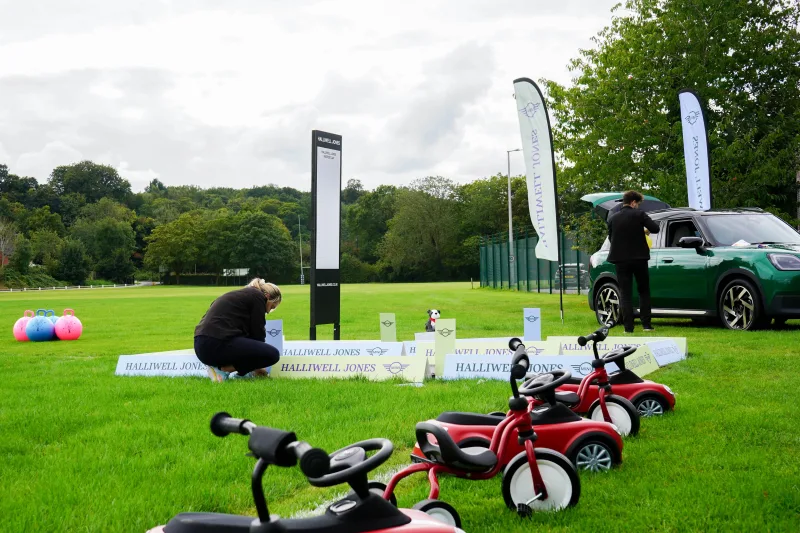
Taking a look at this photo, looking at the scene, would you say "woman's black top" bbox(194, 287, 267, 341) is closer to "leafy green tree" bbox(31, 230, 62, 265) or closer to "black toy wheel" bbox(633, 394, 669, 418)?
"black toy wheel" bbox(633, 394, 669, 418)

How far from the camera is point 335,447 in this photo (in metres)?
4.92

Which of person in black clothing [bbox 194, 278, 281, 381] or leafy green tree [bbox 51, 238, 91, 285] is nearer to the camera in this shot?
person in black clothing [bbox 194, 278, 281, 381]

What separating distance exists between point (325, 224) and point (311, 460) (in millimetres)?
9301

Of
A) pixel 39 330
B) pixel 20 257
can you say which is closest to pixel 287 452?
pixel 39 330

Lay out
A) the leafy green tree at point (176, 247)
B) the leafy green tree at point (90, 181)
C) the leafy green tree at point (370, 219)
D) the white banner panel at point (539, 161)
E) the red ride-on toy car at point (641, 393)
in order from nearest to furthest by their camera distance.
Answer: the red ride-on toy car at point (641, 393), the white banner panel at point (539, 161), the leafy green tree at point (176, 247), the leafy green tree at point (370, 219), the leafy green tree at point (90, 181)

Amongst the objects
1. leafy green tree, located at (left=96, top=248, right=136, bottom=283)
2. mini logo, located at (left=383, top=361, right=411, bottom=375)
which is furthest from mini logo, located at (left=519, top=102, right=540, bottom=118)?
leafy green tree, located at (left=96, top=248, right=136, bottom=283)

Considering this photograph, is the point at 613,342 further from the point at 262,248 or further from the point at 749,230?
the point at 262,248

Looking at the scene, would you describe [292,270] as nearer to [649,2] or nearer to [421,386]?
[649,2]

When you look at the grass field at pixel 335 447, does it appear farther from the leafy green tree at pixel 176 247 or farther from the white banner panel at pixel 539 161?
the leafy green tree at pixel 176 247

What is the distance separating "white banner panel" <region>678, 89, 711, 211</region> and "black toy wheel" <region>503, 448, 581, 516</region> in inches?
548

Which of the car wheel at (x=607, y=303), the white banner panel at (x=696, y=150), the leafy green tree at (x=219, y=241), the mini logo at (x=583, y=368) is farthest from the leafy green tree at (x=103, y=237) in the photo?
the mini logo at (x=583, y=368)

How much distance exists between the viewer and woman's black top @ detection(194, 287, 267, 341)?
8.42 meters

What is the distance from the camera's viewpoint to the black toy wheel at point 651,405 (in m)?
5.80

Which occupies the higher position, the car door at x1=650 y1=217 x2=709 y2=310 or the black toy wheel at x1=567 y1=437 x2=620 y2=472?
the car door at x1=650 y1=217 x2=709 y2=310
